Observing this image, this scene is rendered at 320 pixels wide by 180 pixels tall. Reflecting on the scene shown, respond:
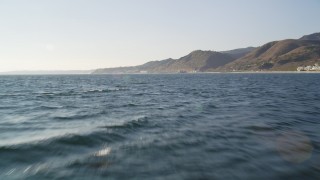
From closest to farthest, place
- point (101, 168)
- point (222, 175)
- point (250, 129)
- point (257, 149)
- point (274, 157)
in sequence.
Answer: point (222, 175) → point (101, 168) → point (274, 157) → point (257, 149) → point (250, 129)

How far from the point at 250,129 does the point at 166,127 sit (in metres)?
4.52

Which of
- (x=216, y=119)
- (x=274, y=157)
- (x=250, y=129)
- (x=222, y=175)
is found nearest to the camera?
(x=222, y=175)

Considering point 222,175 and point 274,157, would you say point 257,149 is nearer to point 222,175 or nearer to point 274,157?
point 274,157

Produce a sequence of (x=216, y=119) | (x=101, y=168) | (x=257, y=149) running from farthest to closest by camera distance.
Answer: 1. (x=216, y=119)
2. (x=257, y=149)
3. (x=101, y=168)

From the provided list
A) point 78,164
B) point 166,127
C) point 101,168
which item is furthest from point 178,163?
point 166,127

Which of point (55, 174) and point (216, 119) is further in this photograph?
point (216, 119)

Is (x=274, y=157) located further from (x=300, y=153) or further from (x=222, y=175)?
(x=222, y=175)

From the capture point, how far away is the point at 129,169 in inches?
344

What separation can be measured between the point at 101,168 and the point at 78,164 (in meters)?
0.91

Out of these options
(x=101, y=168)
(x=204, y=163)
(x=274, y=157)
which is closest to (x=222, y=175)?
(x=204, y=163)

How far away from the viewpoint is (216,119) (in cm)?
1819

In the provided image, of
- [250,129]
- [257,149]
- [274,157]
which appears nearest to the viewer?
[274,157]

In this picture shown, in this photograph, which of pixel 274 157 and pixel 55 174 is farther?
pixel 274 157

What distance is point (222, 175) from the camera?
8250 millimetres
